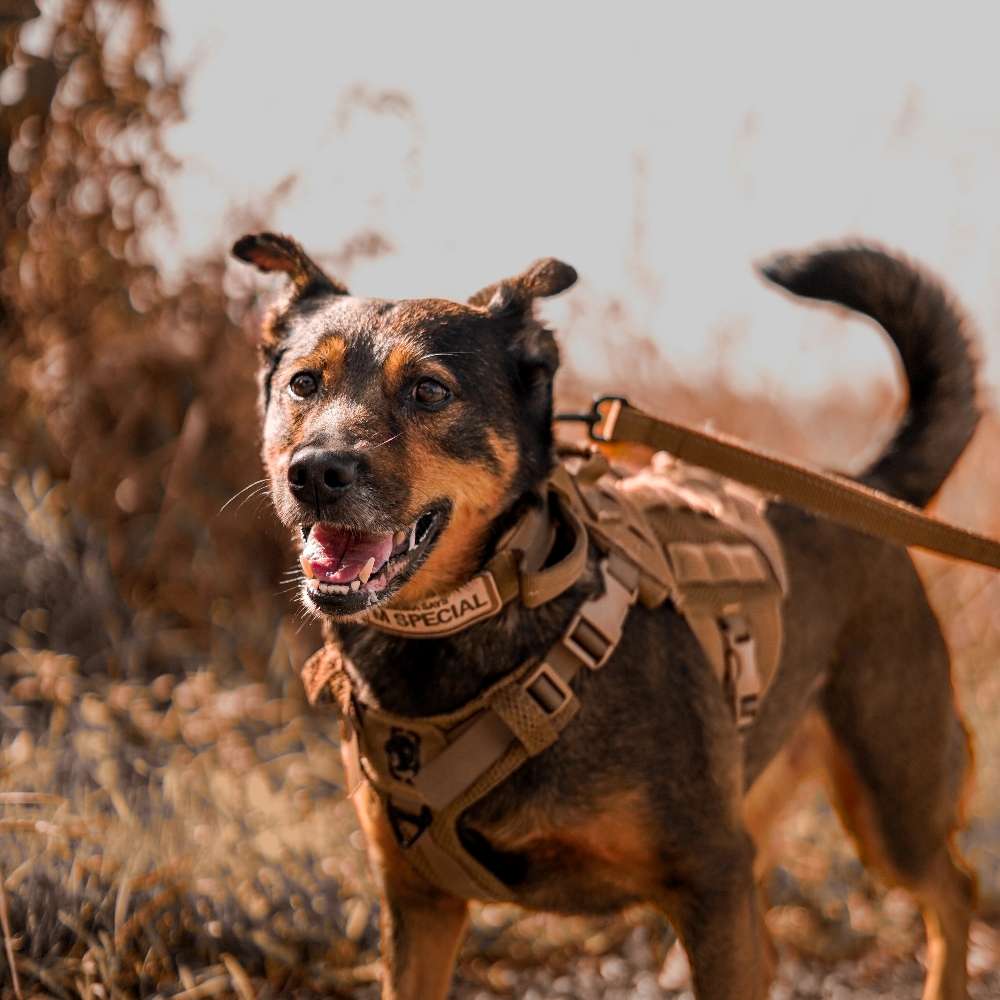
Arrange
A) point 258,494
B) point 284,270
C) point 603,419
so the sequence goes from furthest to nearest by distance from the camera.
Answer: point 258,494 < point 284,270 < point 603,419

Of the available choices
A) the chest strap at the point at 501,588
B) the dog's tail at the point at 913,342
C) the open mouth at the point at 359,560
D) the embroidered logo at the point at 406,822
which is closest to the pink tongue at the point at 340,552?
the open mouth at the point at 359,560

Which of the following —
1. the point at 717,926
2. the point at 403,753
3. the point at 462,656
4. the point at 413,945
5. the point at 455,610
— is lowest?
the point at 413,945

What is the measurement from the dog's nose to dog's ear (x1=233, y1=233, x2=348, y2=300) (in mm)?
767

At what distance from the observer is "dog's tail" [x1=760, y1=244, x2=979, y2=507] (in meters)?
3.20

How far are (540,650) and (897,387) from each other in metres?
4.26

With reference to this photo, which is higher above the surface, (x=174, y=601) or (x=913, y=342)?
(x=913, y=342)

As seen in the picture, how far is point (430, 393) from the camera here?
251 cm

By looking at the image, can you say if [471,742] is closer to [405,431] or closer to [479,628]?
[479,628]

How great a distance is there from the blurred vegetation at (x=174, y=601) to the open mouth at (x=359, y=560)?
1437mm

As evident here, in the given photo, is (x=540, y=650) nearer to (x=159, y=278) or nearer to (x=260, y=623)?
(x=260, y=623)

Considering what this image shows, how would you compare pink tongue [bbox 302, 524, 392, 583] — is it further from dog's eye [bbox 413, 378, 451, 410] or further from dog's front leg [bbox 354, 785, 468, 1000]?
dog's front leg [bbox 354, 785, 468, 1000]

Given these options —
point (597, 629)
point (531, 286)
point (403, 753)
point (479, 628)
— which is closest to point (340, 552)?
point (479, 628)

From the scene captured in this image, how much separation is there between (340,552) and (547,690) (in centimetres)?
49

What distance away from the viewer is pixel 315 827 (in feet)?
12.9
